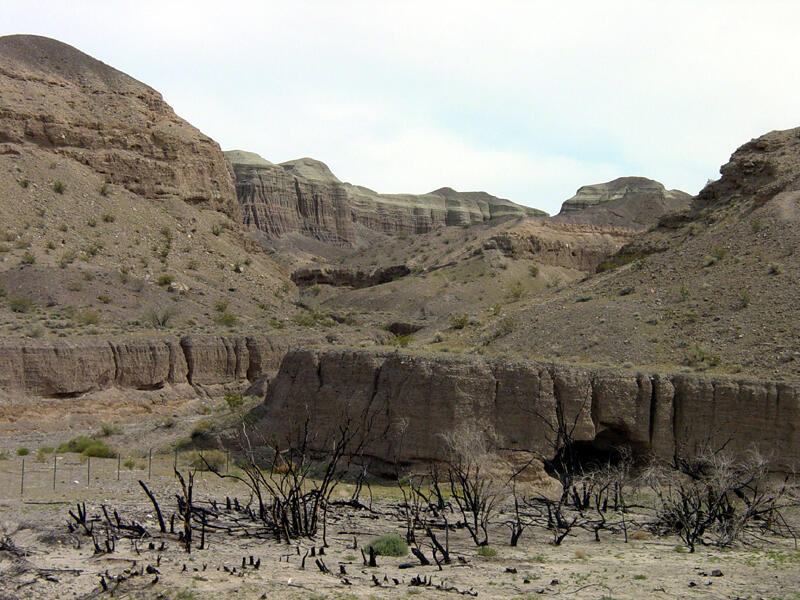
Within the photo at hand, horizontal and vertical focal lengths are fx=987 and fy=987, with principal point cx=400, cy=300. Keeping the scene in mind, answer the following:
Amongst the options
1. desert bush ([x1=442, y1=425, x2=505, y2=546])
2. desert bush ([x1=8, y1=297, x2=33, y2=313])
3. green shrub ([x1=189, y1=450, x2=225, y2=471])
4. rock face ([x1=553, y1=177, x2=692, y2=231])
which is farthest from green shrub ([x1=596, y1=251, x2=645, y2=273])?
rock face ([x1=553, y1=177, x2=692, y2=231])

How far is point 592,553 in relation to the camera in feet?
62.8

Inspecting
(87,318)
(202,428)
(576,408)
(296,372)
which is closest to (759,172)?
(576,408)

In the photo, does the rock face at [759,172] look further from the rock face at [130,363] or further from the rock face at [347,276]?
the rock face at [347,276]

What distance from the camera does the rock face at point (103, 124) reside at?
59094 millimetres

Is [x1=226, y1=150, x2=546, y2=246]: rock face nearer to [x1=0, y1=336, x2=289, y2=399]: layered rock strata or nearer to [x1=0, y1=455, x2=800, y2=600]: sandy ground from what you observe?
[x1=0, y1=336, x2=289, y2=399]: layered rock strata

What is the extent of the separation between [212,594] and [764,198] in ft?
101

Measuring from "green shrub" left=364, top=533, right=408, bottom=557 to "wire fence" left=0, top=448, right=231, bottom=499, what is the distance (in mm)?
6771

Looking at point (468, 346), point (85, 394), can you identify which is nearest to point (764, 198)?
point (468, 346)

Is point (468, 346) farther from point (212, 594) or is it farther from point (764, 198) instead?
point (212, 594)

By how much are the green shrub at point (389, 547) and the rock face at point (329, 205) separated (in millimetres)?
108225

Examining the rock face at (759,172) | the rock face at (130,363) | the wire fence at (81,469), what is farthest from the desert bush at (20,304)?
the rock face at (759,172)

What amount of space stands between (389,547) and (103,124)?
161 ft

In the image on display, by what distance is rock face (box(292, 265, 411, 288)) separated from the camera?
77688 millimetres

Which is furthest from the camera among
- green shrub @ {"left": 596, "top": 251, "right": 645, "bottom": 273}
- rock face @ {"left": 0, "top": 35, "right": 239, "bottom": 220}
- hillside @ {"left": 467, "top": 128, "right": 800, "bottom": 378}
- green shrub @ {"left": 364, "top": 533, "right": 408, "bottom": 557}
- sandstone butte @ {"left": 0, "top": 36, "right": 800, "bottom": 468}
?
rock face @ {"left": 0, "top": 35, "right": 239, "bottom": 220}
